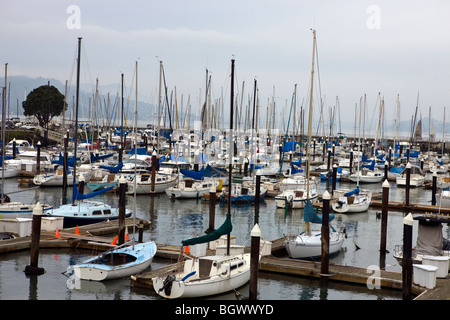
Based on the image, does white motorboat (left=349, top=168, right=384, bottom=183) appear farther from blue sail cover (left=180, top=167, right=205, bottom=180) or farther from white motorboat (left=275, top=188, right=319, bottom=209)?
blue sail cover (left=180, top=167, right=205, bottom=180)

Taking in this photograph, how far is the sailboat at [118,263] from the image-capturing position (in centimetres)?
2402

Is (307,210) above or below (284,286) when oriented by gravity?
above

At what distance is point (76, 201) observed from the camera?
127ft

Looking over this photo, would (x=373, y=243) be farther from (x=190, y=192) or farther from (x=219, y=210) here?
(x=190, y=192)

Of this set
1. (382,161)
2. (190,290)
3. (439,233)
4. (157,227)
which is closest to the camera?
(190,290)

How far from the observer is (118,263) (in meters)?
A: 25.5

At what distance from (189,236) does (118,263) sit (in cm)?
995

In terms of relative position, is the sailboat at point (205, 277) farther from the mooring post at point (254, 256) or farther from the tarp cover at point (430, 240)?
the tarp cover at point (430, 240)

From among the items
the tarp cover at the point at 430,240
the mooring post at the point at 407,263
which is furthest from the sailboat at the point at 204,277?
the tarp cover at the point at 430,240

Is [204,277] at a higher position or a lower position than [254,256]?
lower

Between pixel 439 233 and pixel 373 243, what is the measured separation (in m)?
9.30

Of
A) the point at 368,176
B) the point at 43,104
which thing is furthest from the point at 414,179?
the point at 43,104

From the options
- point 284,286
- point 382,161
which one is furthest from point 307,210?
point 382,161

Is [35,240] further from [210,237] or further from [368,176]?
[368,176]
